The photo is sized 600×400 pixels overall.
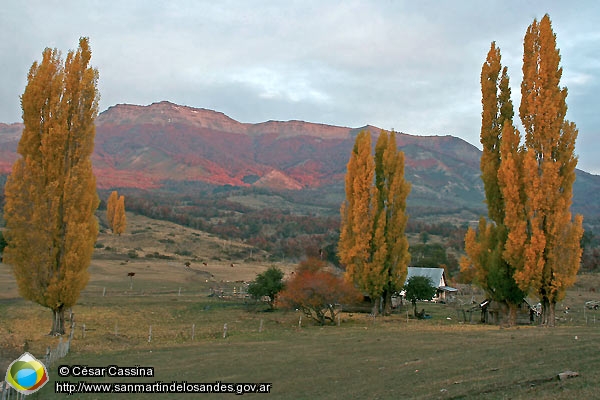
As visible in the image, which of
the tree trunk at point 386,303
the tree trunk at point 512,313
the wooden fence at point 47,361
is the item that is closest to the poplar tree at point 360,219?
the tree trunk at point 386,303

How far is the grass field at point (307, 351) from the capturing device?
1187cm

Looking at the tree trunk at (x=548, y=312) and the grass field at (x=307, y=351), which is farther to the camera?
the tree trunk at (x=548, y=312)

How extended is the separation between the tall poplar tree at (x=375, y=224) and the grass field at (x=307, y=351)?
136 inches

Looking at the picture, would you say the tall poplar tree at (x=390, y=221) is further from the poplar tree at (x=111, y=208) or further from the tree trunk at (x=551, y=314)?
the poplar tree at (x=111, y=208)

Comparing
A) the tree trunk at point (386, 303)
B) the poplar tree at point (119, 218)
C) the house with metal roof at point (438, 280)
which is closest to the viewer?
the tree trunk at point (386, 303)

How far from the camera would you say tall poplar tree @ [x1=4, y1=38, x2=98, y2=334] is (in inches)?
1041

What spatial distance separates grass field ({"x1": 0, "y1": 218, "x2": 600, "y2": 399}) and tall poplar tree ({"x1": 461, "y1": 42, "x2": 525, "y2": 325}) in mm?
4450

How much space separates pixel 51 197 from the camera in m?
26.7

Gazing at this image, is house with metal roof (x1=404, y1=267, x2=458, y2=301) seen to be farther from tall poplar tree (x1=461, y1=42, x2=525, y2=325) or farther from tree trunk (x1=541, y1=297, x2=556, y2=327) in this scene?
tree trunk (x1=541, y1=297, x2=556, y2=327)

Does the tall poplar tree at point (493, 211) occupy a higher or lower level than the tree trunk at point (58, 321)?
higher

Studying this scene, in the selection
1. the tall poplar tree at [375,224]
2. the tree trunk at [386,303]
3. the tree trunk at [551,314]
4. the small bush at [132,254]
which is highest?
the tall poplar tree at [375,224]

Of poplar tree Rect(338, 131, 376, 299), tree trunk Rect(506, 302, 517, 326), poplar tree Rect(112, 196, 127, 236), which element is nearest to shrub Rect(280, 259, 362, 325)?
poplar tree Rect(338, 131, 376, 299)

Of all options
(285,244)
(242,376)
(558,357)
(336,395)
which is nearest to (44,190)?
(242,376)

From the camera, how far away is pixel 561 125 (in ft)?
95.0
